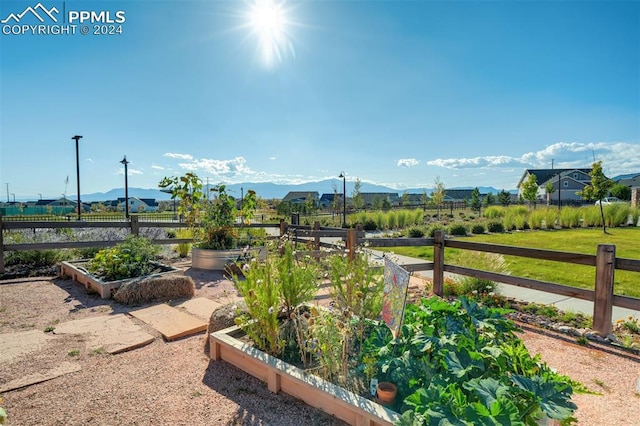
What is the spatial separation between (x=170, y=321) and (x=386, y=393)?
2.96 meters

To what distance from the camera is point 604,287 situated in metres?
3.50

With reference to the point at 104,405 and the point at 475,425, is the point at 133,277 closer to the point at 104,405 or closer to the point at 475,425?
the point at 104,405

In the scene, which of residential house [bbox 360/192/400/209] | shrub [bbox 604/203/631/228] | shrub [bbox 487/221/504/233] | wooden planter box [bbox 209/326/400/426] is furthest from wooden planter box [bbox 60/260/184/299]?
residential house [bbox 360/192/400/209]

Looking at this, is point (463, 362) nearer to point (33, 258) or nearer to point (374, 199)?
point (33, 258)

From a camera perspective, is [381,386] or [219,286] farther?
[219,286]

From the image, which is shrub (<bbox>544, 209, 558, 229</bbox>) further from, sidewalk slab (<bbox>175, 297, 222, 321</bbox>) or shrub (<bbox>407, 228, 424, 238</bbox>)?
sidewalk slab (<bbox>175, 297, 222, 321</bbox>)

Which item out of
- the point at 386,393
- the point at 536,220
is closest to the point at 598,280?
the point at 386,393

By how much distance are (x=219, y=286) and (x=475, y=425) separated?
4935 millimetres

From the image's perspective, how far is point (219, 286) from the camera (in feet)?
18.3

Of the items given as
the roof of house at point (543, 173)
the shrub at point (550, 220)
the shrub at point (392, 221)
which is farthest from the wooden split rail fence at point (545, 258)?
the roof of house at point (543, 173)

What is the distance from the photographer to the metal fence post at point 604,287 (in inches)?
137

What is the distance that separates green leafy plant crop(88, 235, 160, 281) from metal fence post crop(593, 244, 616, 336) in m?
6.26

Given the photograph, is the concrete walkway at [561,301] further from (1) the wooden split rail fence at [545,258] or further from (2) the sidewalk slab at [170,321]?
(2) the sidewalk slab at [170,321]

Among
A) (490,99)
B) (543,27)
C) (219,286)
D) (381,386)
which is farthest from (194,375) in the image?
(490,99)
